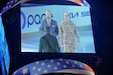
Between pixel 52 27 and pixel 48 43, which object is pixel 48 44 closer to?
pixel 48 43

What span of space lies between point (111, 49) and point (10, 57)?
0.76 m

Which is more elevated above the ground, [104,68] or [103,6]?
[103,6]

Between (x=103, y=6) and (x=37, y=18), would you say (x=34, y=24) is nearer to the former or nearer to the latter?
(x=37, y=18)

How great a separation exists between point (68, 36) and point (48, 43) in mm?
158

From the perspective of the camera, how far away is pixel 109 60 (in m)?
1.83

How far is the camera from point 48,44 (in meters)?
1.79

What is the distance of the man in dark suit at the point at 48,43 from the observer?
178 centimetres

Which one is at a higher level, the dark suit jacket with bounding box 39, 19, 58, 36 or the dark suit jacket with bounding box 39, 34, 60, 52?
the dark suit jacket with bounding box 39, 19, 58, 36

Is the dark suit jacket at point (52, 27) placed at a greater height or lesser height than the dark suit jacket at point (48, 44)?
greater

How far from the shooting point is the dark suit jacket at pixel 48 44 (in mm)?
1775

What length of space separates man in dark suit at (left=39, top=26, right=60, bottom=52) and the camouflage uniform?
5 cm

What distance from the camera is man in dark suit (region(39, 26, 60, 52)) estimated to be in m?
1.78

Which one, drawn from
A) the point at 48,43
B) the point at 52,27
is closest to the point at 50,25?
the point at 52,27

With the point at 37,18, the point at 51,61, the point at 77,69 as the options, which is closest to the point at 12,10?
the point at 37,18
